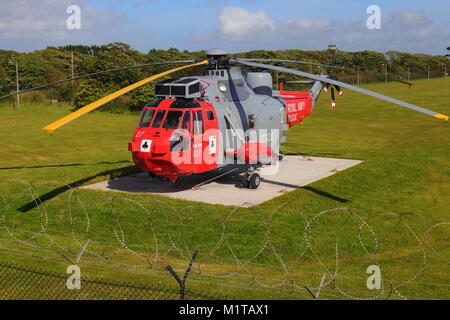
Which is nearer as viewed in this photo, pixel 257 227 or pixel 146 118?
pixel 257 227

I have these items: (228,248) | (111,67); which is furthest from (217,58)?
(111,67)

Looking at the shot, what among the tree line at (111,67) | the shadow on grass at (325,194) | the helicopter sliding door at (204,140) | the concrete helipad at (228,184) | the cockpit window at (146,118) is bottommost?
the shadow on grass at (325,194)

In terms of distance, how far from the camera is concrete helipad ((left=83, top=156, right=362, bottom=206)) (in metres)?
16.9

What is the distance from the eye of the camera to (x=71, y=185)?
736 inches

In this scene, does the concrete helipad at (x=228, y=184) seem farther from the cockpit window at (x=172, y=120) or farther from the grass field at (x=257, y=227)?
the cockpit window at (x=172, y=120)

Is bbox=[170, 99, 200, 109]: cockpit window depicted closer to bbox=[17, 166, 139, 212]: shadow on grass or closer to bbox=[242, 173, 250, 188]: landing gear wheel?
bbox=[242, 173, 250, 188]: landing gear wheel

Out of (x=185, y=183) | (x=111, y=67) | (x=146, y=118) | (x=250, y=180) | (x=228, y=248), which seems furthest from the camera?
(x=111, y=67)

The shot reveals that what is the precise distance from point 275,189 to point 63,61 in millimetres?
79788

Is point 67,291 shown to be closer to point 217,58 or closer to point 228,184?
point 228,184

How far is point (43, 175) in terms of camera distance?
20.5 meters

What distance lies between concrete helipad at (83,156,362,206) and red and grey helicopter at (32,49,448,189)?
0.78m

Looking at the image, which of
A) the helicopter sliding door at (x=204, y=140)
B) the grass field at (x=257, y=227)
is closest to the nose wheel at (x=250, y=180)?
the helicopter sliding door at (x=204, y=140)

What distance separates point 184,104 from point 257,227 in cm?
515

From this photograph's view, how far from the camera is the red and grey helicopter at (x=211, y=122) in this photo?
623 inches
